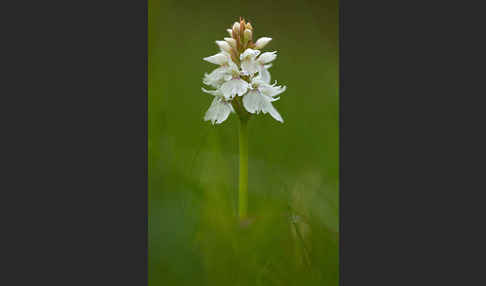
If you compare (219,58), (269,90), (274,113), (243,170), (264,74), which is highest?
(219,58)

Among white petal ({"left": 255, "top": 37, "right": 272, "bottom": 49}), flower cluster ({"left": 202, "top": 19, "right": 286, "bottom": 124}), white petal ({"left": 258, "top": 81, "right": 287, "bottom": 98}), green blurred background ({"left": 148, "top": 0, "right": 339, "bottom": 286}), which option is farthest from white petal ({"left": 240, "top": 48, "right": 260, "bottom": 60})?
green blurred background ({"left": 148, "top": 0, "right": 339, "bottom": 286})

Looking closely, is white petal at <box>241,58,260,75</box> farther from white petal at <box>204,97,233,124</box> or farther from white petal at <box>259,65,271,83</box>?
white petal at <box>204,97,233,124</box>

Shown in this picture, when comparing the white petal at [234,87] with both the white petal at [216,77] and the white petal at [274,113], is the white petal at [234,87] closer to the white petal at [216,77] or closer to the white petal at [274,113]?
the white petal at [216,77]

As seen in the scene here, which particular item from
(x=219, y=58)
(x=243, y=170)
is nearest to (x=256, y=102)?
(x=219, y=58)

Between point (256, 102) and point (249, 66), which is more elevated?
point (249, 66)

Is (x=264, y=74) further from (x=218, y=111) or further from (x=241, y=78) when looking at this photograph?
(x=218, y=111)

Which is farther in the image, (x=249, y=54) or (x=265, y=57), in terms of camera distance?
(x=265, y=57)

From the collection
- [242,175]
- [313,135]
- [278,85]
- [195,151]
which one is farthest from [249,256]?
[278,85]
